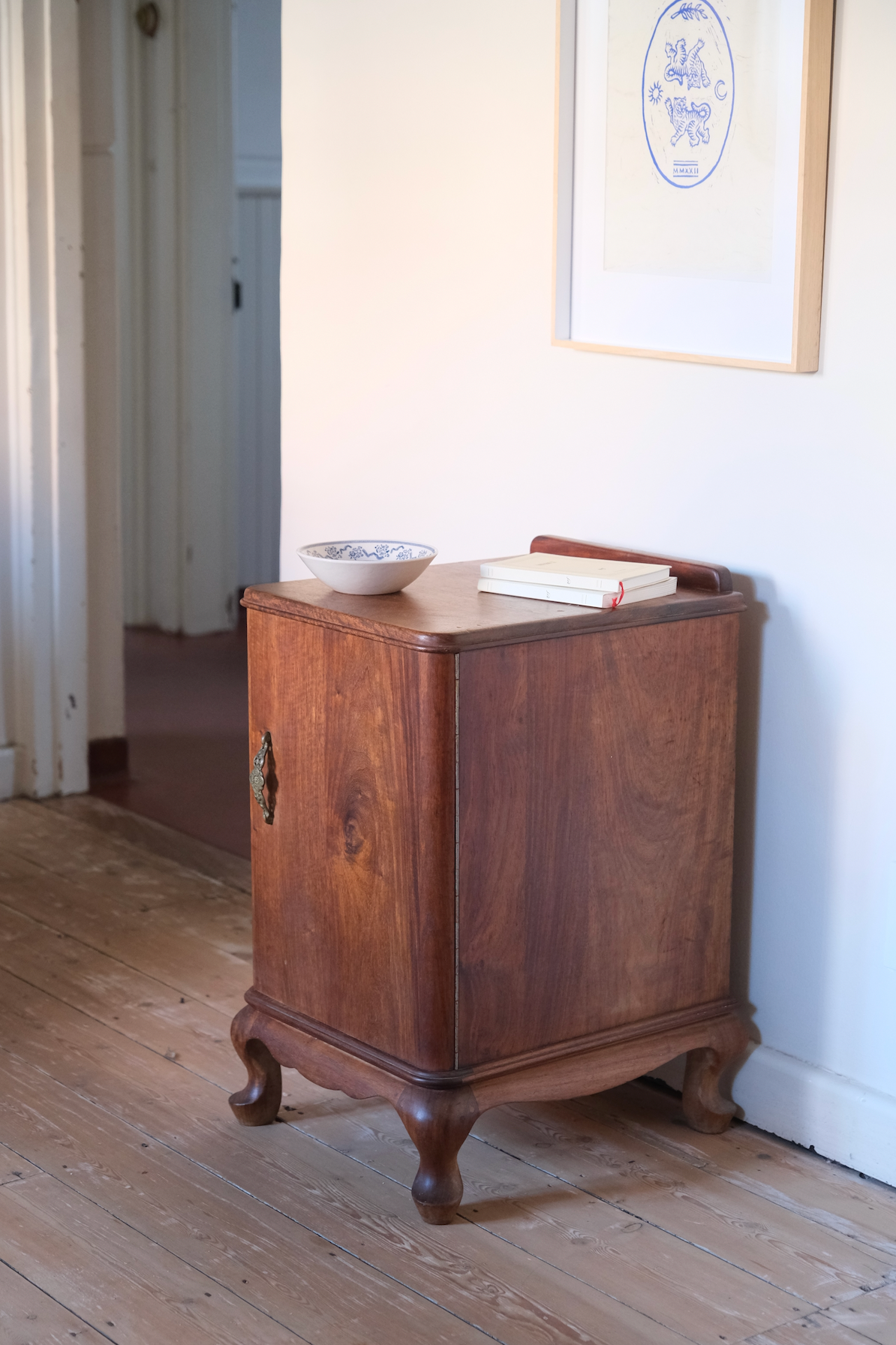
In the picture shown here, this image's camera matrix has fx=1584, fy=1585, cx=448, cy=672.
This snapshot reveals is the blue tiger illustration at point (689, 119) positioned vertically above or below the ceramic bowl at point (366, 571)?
above

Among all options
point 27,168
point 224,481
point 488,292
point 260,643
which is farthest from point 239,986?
point 224,481

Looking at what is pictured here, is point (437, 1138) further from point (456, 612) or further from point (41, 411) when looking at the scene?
point (41, 411)

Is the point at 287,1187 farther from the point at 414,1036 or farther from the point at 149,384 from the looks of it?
the point at 149,384

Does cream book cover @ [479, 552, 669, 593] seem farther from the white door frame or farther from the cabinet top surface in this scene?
the white door frame

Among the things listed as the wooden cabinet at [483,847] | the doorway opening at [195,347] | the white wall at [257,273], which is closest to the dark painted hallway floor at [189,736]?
the doorway opening at [195,347]

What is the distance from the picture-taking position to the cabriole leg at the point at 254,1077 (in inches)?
85.7

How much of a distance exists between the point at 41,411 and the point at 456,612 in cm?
197

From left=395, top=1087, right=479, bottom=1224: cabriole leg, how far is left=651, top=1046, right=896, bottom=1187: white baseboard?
0.49 m

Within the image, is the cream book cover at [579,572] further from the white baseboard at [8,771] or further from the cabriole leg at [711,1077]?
the white baseboard at [8,771]

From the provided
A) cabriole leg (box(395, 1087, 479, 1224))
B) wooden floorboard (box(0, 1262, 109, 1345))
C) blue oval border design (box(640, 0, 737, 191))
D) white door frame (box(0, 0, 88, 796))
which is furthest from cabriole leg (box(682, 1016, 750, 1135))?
white door frame (box(0, 0, 88, 796))

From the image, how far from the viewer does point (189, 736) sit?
168 inches

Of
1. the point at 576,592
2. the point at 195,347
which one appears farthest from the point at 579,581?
the point at 195,347

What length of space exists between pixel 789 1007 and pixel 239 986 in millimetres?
960

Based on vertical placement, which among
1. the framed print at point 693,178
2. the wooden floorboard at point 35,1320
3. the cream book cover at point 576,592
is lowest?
the wooden floorboard at point 35,1320
